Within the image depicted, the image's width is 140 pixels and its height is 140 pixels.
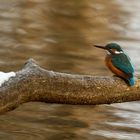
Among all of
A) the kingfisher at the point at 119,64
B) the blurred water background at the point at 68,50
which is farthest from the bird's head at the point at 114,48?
the blurred water background at the point at 68,50

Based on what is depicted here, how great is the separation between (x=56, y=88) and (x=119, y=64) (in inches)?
26.0

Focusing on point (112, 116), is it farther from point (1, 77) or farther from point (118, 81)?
point (1, 77)

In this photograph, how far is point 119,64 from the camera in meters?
4.89

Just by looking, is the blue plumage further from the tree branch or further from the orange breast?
the tree branch

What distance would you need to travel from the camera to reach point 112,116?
7656 millimetres

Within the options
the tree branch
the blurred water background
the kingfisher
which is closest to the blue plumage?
the kingfisher

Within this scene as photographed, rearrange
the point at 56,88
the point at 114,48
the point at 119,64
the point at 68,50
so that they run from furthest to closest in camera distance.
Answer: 1. the point at 68,50
2. the point at 114,48
3. the point at 119,64
4. the point at 56,88

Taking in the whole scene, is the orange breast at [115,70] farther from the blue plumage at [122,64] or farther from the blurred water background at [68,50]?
the blurred water background at [68,50]

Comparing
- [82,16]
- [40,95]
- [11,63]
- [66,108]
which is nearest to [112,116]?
[66,108]

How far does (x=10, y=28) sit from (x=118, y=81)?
7.81 metres

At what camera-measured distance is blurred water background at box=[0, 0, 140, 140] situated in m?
6.96

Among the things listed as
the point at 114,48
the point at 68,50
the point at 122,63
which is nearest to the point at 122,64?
the point at 122,63

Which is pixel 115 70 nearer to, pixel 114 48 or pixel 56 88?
pixel 114 48

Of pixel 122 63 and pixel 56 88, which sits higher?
pixel 122 63
